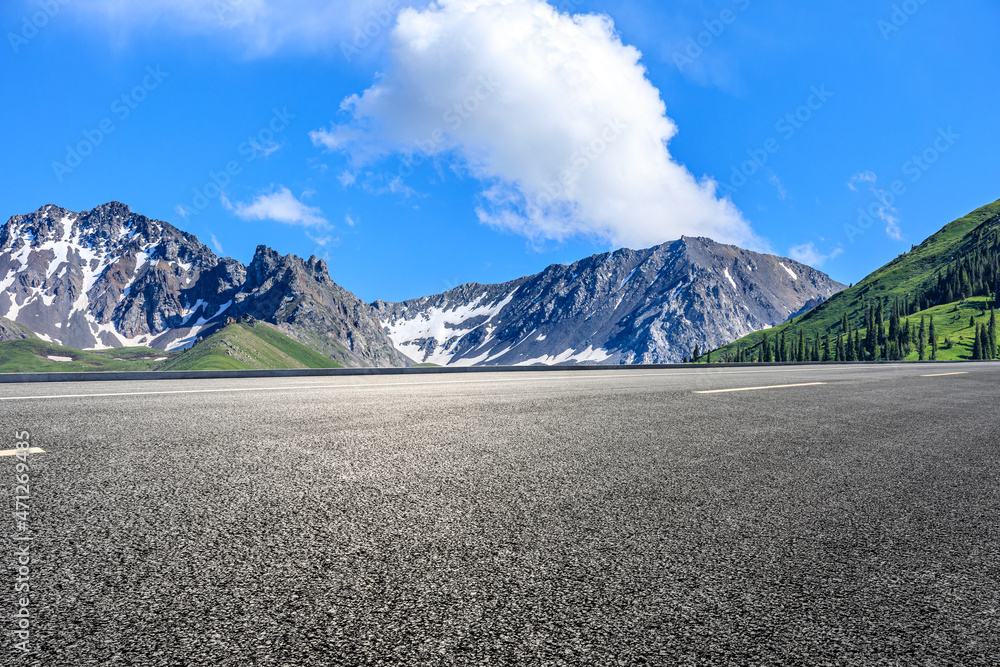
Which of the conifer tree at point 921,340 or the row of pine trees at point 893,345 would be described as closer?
the row of pine trees at point 893,345

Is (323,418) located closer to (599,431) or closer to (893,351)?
(599,431)

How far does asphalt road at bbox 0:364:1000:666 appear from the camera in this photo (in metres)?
1.84

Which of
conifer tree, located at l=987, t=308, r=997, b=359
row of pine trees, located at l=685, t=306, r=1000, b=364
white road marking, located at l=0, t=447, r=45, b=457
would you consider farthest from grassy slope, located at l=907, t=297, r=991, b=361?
white road marking, located at l=0, t=447, r=45, b=457

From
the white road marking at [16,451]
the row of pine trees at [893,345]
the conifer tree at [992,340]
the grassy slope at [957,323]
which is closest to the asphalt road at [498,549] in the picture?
the white road marking at [16,451]

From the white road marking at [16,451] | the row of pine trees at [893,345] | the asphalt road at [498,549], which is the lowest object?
the asphalt road at [498,549]

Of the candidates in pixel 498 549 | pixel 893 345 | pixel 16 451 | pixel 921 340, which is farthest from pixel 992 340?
pixel 16 451

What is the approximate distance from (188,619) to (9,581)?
863mm

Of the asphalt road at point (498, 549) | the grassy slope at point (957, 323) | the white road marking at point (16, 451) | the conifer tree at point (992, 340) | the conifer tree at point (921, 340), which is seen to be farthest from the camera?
the conifer tree at point (921, 340)

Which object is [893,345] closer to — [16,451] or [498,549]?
[498,549]

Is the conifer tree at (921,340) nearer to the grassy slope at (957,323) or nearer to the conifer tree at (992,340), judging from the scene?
the grassy slope at (957,323)

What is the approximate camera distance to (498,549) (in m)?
2.62

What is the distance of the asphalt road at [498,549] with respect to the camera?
6.03 ft

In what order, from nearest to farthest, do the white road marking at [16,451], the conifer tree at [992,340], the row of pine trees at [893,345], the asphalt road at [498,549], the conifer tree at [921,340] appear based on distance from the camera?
the asphalt road at [498,549], the white road marking at [16,451], the conifer tree at [992,340], the row of pine trees at [893,345], the conifer tree at [921,340]

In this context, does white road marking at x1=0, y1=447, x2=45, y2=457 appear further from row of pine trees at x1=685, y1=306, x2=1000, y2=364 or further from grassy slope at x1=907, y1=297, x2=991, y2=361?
grassy slope at x1=907, y1=297, x2=991, y2=361
